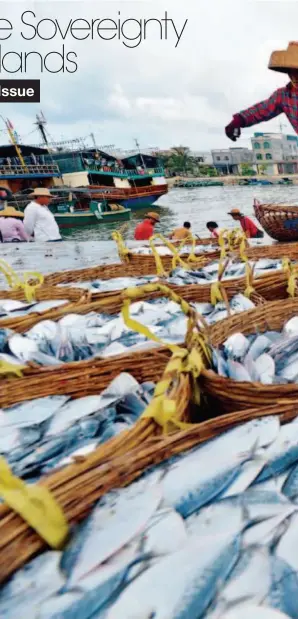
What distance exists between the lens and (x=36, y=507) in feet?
2.61

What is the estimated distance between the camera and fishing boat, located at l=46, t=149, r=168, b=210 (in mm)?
29109

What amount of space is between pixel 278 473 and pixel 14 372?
2.94ft

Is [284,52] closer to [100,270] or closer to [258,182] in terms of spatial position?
[100,270]

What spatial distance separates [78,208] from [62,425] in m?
26.3

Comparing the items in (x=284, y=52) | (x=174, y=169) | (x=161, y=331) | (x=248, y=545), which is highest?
(x=174, y=169)

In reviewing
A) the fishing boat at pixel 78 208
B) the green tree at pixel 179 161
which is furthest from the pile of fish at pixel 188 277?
the green tree at pixel 179 161

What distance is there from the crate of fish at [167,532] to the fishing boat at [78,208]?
22149 mm

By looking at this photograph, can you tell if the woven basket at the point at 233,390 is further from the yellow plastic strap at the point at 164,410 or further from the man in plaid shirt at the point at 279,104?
the man in plaid shirt at the point at 279,104

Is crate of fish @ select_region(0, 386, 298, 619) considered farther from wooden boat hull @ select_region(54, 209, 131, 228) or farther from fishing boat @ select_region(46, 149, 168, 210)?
fishing boat @ select_region(46, 149, 168, 210)

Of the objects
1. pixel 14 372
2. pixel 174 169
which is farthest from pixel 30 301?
pixel 174 169

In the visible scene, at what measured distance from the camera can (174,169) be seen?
79.2m

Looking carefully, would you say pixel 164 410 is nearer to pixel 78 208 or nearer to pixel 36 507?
pixel 36 507

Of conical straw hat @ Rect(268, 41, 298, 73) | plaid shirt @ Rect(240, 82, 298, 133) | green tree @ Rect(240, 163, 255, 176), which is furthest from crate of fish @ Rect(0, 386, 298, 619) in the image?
green tree @ Rect(240, 163, 255, 176)

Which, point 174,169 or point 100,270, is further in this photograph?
point 174,169
